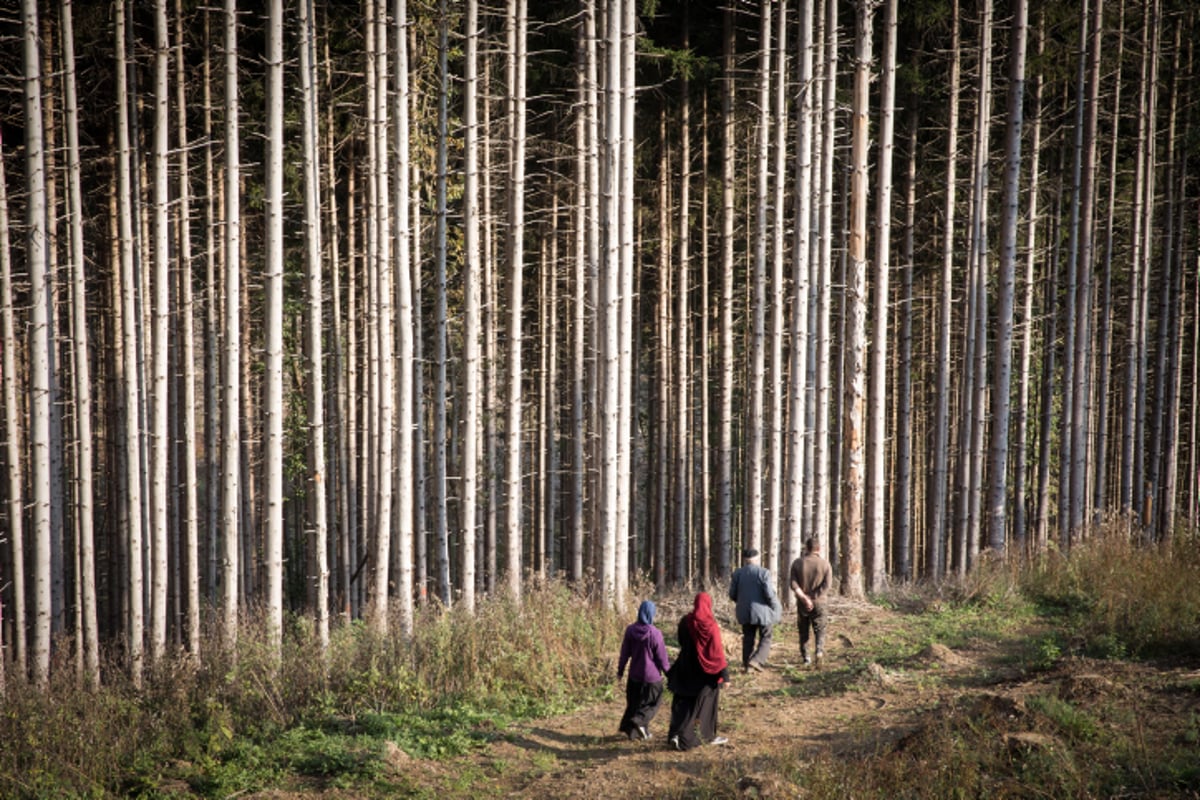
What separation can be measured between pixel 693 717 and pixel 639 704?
56 centimetres

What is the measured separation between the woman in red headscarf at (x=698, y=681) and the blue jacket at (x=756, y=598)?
2.23m

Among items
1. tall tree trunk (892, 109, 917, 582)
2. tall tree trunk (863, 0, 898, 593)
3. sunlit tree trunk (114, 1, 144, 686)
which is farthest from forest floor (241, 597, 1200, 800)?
tall tree trunk (892, 109, 917, 582)

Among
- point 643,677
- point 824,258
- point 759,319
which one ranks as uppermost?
point 824,258

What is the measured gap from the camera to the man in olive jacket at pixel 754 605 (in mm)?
10836

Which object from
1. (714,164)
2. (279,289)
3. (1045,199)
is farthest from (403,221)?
(1045,199)

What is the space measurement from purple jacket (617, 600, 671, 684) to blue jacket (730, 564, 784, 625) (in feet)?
7.32

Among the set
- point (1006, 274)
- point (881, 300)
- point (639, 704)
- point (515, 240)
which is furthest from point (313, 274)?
point (1006, 274)

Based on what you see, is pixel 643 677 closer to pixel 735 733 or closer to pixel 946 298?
pixel 735 733

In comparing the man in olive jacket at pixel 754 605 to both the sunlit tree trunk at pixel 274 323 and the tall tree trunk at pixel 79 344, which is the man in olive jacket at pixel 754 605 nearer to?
the sunlit tree trunk at pixel 274 323

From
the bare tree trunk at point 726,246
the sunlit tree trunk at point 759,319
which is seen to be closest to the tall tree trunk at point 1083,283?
the sunlit tree trunk at point 759,319

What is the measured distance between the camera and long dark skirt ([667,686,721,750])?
335 inches

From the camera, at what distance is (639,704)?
8797 millimetres

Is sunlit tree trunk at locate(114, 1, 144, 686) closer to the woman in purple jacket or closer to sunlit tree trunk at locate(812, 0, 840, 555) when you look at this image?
the woman in purple jacket

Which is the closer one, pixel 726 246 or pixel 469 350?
pixel 469 350
